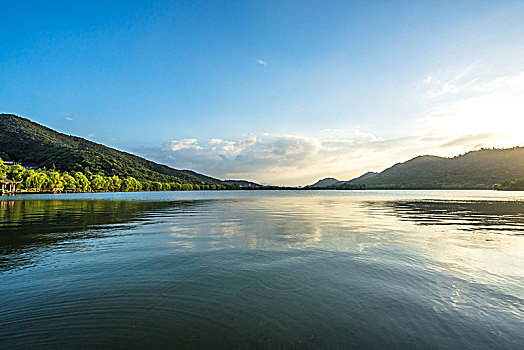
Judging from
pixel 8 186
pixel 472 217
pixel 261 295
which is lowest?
pixel 472 217

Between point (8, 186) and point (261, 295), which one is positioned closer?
point (261, 295)

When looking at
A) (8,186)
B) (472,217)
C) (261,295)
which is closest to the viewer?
(261,295)

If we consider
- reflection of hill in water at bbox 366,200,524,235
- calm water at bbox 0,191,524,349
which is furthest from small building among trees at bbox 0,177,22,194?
reflection of hill in water at bbox 366,200,524,235

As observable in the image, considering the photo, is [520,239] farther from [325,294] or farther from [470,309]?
[325,294]

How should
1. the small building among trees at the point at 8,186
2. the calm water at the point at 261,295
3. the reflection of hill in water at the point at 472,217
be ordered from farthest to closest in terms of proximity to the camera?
the small building among trees at the point at 8,186
the reflection of hill in water at the point at 472,217
the calm water at the point at 261,295

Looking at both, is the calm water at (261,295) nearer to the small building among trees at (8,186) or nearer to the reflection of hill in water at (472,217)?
the reflection of hill in water at (472,217)

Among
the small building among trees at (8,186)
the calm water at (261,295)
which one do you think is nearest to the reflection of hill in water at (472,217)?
the calm water at (261,295)

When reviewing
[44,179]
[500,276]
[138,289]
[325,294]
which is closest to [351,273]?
[325,294]

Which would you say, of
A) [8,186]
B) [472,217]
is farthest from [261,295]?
[8,186]

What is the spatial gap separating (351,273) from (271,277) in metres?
4.09

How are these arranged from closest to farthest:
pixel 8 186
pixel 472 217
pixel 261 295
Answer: pixel 261 295 → pixel 472 217 → pixel 8 186

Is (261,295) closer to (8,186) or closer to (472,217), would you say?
(472,217)

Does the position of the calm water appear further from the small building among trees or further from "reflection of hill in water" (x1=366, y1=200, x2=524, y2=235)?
the small building among trees

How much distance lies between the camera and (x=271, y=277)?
40.9 feet
